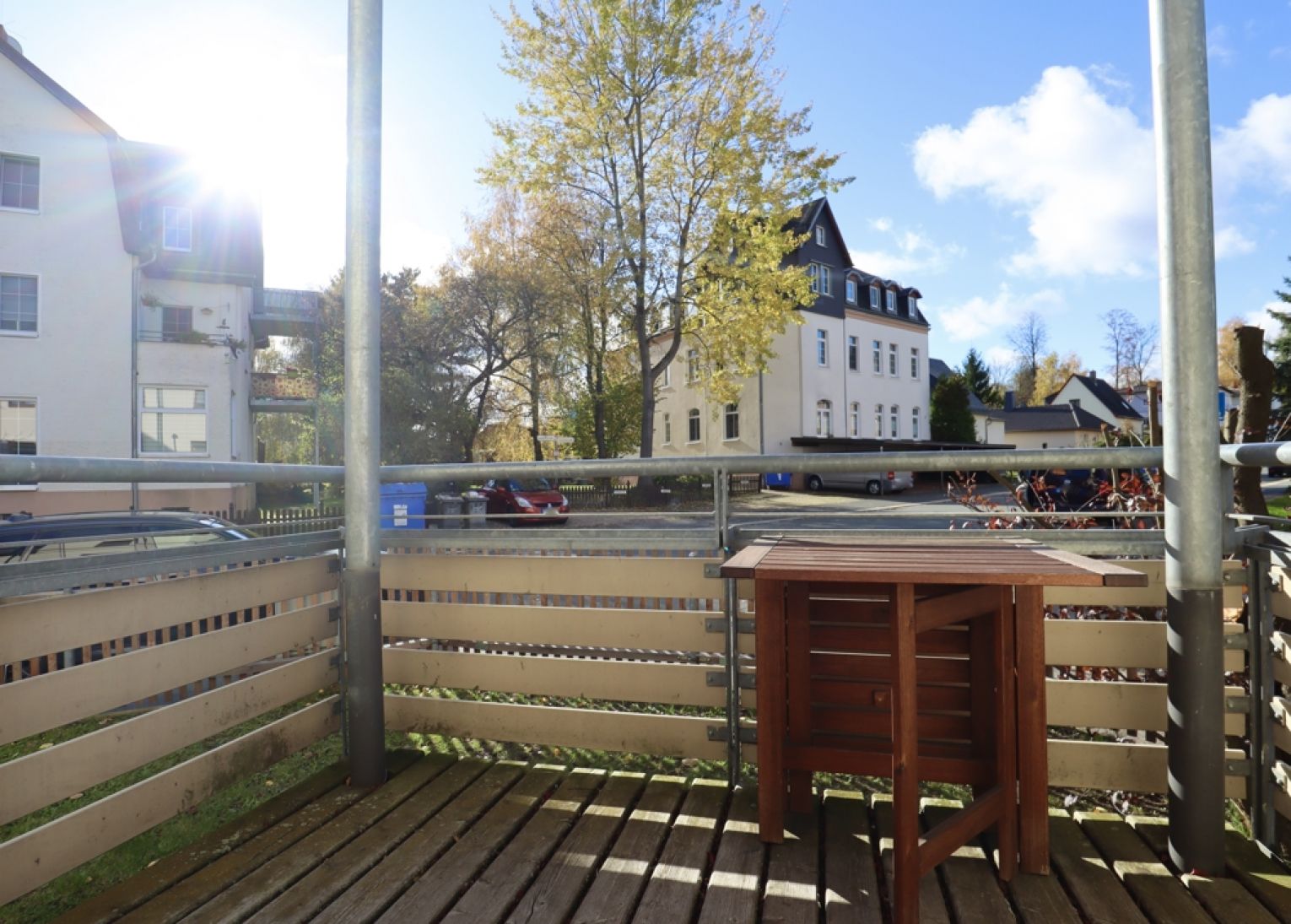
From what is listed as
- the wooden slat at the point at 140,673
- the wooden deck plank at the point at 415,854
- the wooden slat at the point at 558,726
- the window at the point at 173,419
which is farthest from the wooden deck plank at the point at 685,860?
the window at the point at 173,419

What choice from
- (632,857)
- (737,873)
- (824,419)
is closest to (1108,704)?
(737,873)

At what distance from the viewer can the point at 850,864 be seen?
239 cm

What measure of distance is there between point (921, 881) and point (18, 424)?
22.1m

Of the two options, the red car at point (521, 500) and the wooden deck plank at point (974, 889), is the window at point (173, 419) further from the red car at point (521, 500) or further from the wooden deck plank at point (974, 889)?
the wooden deck plank at point (974, 889)

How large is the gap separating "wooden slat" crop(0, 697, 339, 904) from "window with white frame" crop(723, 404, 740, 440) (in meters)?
29.2

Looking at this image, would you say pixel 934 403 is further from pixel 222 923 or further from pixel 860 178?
pixel 222 923

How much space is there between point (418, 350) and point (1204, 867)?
22298mm

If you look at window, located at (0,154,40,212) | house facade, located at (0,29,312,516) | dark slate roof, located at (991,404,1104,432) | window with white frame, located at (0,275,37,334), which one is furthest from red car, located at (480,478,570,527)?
dark slate roof, located at (991,404,1104,432)

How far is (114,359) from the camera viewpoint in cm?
1870

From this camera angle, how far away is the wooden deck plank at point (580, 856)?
2.16 m

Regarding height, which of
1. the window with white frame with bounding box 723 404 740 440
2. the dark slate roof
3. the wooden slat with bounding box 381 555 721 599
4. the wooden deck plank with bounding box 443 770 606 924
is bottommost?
the wooden deck plank with bounding box 443 770 606 924

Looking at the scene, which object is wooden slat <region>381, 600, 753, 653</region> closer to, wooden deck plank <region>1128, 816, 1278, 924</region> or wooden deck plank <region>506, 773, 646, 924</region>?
wooden deck plank <region>506, 773, 646, 924</region>

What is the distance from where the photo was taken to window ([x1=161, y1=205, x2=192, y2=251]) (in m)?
21.7

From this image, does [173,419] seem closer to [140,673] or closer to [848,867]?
→ [140,673]
